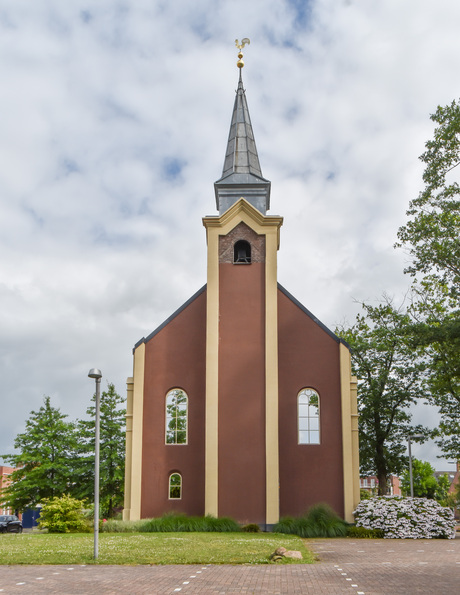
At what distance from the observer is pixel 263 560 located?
48.8ft

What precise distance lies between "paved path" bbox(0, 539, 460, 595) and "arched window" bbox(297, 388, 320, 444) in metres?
12.0

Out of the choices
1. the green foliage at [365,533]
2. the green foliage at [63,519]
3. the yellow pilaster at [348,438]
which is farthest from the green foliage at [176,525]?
the yellow pilaster at [348,438]

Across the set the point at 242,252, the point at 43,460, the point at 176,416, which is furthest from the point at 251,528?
the point at 43,460

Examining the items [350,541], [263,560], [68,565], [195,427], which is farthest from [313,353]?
[68,565]

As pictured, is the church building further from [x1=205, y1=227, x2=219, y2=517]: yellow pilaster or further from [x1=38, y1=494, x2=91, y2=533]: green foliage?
[x1=38, y1=494, x2=91, y2=533]: green foliage

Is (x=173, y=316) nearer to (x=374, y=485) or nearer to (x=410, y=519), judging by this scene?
(x=410, y=519)

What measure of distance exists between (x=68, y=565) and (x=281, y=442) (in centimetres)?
1517

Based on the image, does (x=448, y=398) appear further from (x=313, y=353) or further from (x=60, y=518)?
(x=60, y=518)

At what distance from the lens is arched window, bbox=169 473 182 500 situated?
27.7 m

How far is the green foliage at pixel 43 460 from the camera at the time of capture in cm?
4206

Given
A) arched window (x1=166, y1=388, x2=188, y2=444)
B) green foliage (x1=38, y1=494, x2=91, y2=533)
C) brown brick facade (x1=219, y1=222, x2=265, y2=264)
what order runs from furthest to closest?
brown brick facade (x1=219, y1=222, x2=265, y2=264) < arched window (x1=166, y1=388, x2=188, y2=444) < green foliage (x1=38, y1=494, x2=91, y2=533)

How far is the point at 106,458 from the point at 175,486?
15420 millimetres

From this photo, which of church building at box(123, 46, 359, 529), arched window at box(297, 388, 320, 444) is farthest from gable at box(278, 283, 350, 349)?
arched window at box(297, 388, 320, 444)

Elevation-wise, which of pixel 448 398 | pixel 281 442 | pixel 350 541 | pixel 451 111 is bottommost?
pixel 350 541
